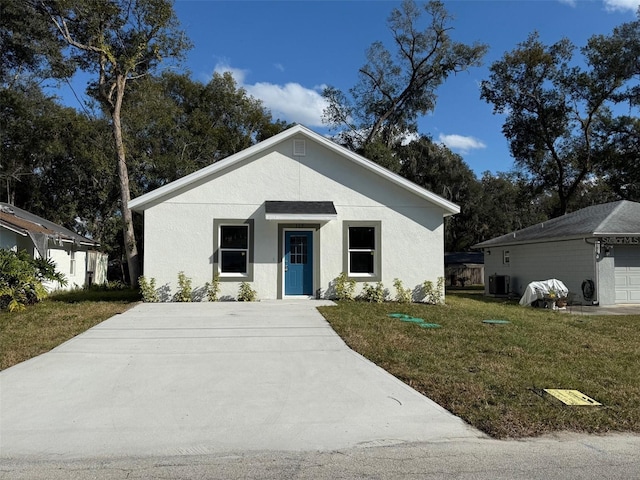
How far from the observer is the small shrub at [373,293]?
548 inches

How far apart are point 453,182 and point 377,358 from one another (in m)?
28.9

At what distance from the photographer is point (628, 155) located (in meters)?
28.4

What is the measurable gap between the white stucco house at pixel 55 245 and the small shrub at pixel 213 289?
6507 mm

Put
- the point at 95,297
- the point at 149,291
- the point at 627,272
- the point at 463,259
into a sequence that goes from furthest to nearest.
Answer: the point at 463,259, the point at 627,272, the point at 95,297, the point at 149,291

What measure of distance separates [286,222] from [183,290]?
353 centimetres

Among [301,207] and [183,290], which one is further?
[301,207]

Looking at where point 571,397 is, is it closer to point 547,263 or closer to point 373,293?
point 373,293

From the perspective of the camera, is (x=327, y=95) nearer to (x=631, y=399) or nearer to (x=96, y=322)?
(x=96, y=322)

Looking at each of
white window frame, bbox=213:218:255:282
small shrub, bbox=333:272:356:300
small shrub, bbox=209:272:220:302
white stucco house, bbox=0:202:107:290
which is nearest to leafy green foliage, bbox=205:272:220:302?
small shrub, bbox=209:272:220:302

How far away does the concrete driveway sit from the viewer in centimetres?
425

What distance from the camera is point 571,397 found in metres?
5.39

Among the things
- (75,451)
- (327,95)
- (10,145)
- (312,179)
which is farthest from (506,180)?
(75,451)

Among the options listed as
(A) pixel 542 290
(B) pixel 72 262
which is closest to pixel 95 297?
(B) pixel 72 262

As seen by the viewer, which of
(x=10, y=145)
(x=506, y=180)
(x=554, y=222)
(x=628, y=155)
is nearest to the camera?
(x=554, y=222)
